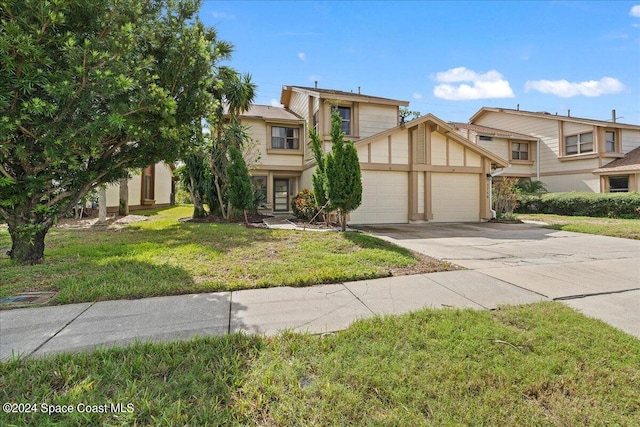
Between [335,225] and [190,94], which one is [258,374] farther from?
[335,225]

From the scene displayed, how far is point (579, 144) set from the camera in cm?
1997

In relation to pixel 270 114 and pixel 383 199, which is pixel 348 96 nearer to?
pixel 270 114

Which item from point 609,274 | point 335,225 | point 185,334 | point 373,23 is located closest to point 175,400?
point 185,334

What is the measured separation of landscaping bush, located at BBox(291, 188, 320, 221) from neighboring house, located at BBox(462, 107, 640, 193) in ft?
45.9

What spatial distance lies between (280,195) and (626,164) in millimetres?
20632

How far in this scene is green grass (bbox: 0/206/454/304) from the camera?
14.9 ft

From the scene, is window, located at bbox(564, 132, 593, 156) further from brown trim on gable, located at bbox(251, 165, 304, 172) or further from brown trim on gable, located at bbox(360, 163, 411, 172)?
brown trim on gable, located at bbox(251, 165, 304, 172)

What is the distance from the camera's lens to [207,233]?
9031 millimetres

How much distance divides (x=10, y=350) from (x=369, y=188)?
11.9 m

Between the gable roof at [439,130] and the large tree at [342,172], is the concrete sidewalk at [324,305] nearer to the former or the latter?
the large tree at [342,172]

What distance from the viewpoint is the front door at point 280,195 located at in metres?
18.2

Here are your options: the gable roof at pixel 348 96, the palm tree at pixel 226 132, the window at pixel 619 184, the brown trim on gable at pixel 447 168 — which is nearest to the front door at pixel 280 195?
the palm tree at pixel 226 132

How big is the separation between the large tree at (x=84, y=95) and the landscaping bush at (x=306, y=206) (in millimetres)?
6869

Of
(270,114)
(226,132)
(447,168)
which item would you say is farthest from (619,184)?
(226,132)
